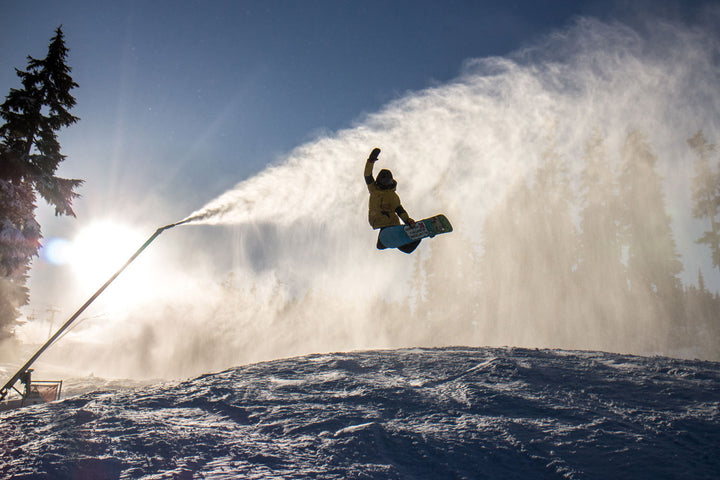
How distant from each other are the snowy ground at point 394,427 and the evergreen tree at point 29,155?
11.3m

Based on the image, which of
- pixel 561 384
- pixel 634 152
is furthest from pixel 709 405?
pixel 634 152

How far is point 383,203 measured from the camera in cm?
902

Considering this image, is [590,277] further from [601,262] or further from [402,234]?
[402,234]

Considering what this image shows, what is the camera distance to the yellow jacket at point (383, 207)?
29.3ft

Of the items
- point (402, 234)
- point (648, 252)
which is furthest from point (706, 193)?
point (402, 234)

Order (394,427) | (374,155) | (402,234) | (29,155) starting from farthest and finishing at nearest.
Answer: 1. (29,155)
2. (402,234)
3. (374,155)
4. (394,427)

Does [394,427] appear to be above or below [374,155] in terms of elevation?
below

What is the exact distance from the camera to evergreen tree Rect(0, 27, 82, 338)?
663 inches

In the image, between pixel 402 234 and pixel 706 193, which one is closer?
pixel 402 234

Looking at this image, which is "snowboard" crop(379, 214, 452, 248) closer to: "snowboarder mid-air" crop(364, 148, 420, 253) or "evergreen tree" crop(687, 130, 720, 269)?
"snowboarder mid-air" crop(364, 148, 420, 253)

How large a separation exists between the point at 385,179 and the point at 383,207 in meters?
0.66

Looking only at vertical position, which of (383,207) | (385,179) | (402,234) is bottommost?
(402,234)

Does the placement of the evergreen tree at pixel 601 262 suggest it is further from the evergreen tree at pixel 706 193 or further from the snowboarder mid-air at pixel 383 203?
the snowboarder mid-air at pixel 383 203

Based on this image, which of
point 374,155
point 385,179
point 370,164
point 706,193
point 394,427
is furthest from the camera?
point 706,193
